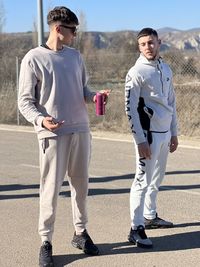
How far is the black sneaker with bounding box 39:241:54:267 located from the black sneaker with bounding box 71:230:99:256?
1.14ft

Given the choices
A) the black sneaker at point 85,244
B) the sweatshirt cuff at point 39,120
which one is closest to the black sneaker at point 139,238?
the black sneaker at point 85,244

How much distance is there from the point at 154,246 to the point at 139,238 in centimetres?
16

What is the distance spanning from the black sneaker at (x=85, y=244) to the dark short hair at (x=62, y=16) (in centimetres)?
194

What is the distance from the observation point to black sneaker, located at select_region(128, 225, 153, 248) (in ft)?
17.0

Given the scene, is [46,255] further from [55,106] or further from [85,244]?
[55,106]

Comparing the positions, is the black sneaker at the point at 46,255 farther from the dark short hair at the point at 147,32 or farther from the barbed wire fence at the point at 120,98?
the barbed wire fence at the point at 120,98

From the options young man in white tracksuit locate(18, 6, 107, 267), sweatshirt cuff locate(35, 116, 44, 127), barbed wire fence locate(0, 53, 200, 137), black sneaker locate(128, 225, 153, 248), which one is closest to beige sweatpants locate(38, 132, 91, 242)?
young man in white tracksuit locate(18, 6, 107, 267)

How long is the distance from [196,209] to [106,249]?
1.77 meters

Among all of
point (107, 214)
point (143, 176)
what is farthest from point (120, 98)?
point (143, 176)

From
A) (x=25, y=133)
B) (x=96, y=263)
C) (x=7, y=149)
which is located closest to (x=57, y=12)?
(x=96, y=263)

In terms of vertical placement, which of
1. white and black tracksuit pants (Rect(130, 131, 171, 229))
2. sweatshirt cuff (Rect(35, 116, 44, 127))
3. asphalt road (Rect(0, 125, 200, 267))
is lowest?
asphalt road (Rect(0, 125, 200, 267))

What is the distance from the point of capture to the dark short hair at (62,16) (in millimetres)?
4535

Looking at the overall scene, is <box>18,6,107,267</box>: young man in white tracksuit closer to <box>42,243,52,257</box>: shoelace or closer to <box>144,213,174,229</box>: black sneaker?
<box>42,243,52,257</box>: shoelace

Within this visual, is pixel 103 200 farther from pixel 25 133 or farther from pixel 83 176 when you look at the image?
pixel 25 133
